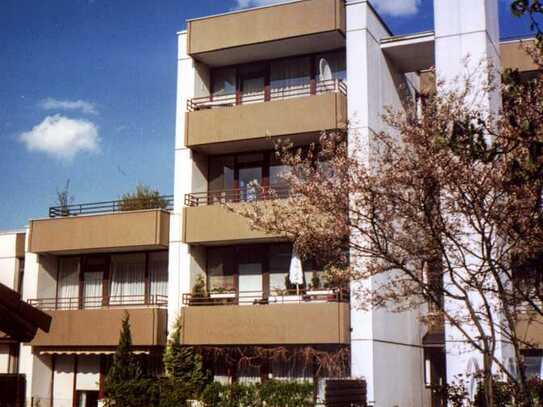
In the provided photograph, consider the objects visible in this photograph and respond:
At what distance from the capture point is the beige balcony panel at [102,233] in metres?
29.4

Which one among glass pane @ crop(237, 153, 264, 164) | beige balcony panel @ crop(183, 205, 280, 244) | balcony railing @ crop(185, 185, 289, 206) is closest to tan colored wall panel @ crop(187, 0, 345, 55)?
glass pane @ crop(237, 153, 264, 164)

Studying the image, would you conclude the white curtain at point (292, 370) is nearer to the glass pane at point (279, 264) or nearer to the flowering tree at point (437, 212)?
the glass pane at point (279, 264)

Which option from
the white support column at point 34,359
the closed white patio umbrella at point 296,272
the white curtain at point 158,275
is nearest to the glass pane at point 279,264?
the closed white patio umbrella at point 296,272

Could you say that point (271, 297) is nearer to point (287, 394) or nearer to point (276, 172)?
point (287, 394)

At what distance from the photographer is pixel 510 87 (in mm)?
8164

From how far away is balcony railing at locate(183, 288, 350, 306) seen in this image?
26375 mm

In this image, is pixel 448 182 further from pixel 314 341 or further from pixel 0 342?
pixel 0 342

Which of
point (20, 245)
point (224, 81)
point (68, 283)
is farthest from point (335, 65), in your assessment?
point (20, 245)

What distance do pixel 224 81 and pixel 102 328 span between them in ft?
31.1

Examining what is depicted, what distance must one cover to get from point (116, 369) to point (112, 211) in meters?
6.23

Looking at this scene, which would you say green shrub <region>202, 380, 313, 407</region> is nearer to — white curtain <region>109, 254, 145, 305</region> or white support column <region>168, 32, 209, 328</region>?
white support column <region>168, 32, 209, 328</region>

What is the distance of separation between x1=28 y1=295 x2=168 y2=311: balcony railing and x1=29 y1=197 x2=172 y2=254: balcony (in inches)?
70.9

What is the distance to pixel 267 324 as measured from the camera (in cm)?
2658

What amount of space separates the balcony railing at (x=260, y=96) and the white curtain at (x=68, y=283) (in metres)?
7.63
